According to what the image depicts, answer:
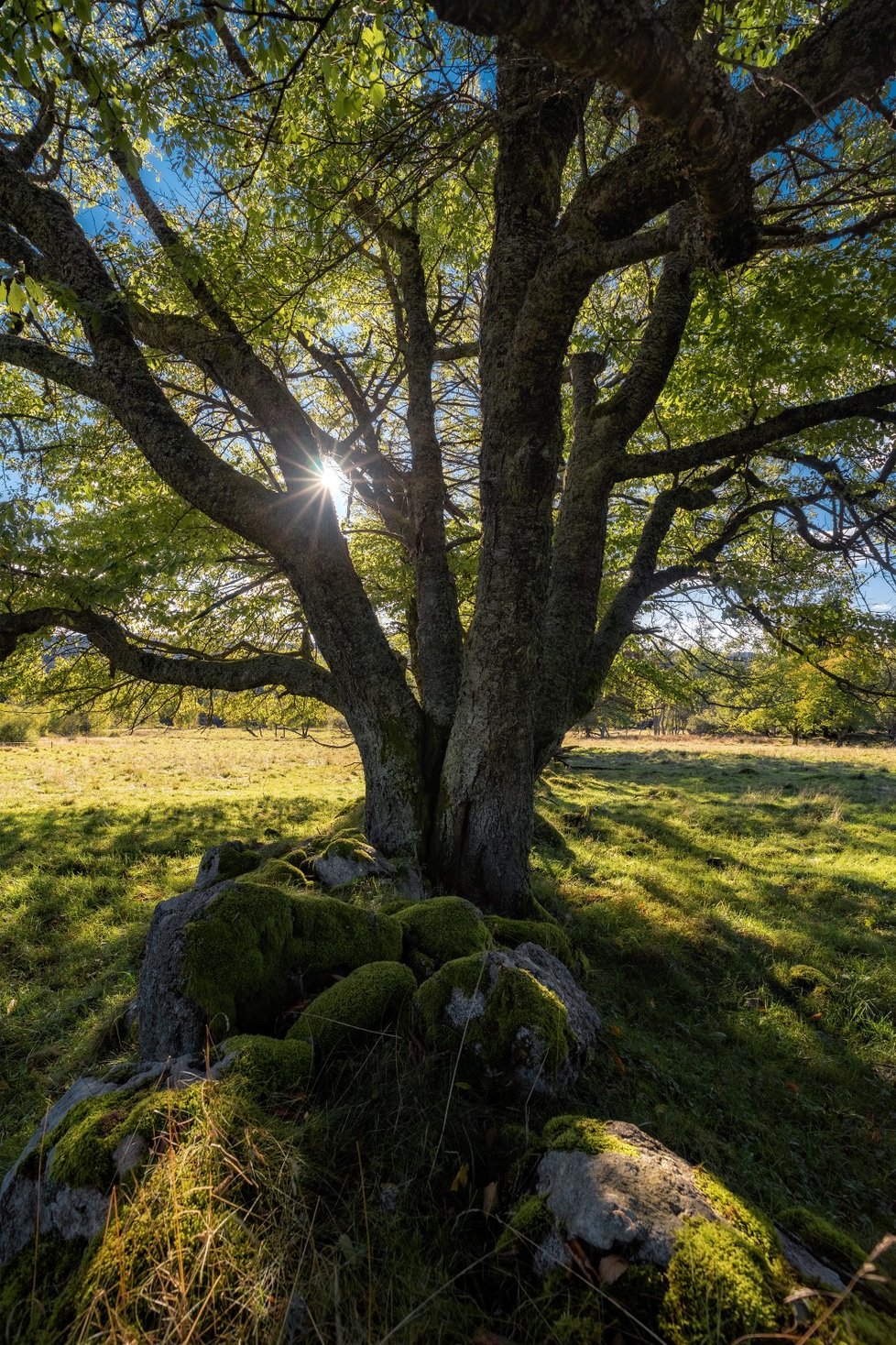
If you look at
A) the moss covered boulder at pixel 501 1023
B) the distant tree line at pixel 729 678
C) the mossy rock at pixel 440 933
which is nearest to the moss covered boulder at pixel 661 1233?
the moss covered boulder at pixel 501 1023

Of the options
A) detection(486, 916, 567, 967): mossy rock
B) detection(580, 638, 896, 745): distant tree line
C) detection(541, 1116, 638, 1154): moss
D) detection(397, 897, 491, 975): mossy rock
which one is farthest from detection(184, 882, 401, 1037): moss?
detection(580, 638, 896, 745): distant tree line

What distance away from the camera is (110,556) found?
6.12 metres

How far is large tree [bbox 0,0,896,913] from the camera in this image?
348 cm

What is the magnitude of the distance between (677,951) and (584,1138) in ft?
14.8

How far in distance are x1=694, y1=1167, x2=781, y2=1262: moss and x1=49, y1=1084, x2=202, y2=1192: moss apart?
191 cm

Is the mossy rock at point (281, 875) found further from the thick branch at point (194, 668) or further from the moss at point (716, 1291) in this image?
the moss at point (716, 1291)

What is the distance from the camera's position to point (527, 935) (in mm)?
4324

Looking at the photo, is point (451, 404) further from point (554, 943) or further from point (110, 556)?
point (554, 943)

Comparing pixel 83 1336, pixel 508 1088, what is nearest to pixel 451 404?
pixel 508 1088

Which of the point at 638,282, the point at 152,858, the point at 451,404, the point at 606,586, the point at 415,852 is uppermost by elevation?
the point at 638,282

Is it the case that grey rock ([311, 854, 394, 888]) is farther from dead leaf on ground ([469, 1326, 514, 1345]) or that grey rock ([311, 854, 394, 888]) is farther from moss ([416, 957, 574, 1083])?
dead leaf on ground ([469, 1326, 514, 1345])

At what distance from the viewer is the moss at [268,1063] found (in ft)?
7.84

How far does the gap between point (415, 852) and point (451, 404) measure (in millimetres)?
8069

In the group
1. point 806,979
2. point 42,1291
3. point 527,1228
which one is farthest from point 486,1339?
point 806,979
